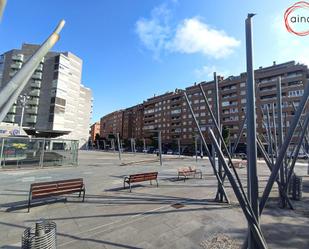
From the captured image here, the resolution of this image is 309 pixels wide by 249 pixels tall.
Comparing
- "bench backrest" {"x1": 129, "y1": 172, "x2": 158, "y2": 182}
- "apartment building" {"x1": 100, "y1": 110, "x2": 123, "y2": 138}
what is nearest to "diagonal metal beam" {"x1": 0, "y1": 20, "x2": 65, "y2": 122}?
"bench backrest" {"x1": 129, "y1": 172, "x2": 158, "y2": 182}

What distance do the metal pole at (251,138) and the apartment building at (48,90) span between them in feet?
202

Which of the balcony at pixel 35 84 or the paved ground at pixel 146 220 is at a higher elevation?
the balcony at pixel 35 84

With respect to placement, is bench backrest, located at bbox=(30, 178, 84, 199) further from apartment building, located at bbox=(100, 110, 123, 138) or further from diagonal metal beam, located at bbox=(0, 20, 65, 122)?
apartment building, located at bbox=(100, 110, 123, 138)

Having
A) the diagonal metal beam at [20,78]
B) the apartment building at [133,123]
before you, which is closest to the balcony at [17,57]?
the apartment building at [133,123]

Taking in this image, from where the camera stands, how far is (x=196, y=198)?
9906 mm

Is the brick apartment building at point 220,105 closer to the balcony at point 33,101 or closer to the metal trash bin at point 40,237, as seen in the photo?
the metal trash bin at point 40,237

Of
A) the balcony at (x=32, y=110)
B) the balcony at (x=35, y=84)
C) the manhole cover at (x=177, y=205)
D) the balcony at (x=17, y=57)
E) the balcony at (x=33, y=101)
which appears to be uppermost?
the balcony at (x=17, y=57)

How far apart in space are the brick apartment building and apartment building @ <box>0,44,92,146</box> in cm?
4029

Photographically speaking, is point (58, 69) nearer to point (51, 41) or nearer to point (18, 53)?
point (18, 53)

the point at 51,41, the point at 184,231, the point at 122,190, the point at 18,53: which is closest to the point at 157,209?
the point at 184,231

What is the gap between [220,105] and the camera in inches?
2972

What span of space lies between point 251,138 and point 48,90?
68.5 m

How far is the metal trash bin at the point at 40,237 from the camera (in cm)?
437

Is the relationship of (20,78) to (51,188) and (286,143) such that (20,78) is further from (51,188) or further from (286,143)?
(51,188)
